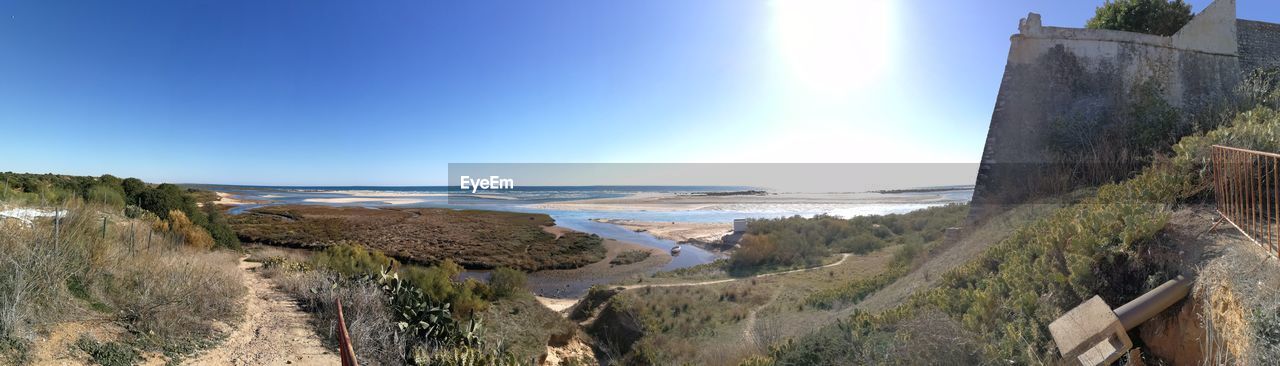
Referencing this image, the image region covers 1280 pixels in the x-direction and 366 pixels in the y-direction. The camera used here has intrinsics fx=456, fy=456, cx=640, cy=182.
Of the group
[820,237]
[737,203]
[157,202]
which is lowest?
[820,237]

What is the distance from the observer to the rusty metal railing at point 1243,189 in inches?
113

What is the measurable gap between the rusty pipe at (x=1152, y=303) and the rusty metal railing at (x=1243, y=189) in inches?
17.8

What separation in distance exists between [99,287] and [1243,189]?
370 inches

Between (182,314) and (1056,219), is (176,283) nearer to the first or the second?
(182,314)

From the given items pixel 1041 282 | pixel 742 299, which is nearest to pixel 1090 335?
pixel 1041 282

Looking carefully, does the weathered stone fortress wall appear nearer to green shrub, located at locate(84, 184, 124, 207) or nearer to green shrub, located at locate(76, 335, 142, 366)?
green shrub, located at locate(76, 335, 142, 366)

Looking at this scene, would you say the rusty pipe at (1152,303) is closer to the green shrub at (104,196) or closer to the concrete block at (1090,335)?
the concrete block at (1090,335)

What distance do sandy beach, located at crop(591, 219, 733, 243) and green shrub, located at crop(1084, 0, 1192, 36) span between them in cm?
1546

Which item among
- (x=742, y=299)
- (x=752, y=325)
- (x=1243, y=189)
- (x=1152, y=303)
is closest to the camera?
(x=1152, y=303)

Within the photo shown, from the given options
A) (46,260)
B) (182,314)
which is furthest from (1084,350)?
(46,260)

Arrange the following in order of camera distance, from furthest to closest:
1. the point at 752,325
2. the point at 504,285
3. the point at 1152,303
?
the point at 504,285 < the point at 752,325 < the point at 1152,303

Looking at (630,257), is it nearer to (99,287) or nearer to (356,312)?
(356,312)

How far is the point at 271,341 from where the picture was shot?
455cm

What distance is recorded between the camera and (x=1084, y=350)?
2775 millimetres
